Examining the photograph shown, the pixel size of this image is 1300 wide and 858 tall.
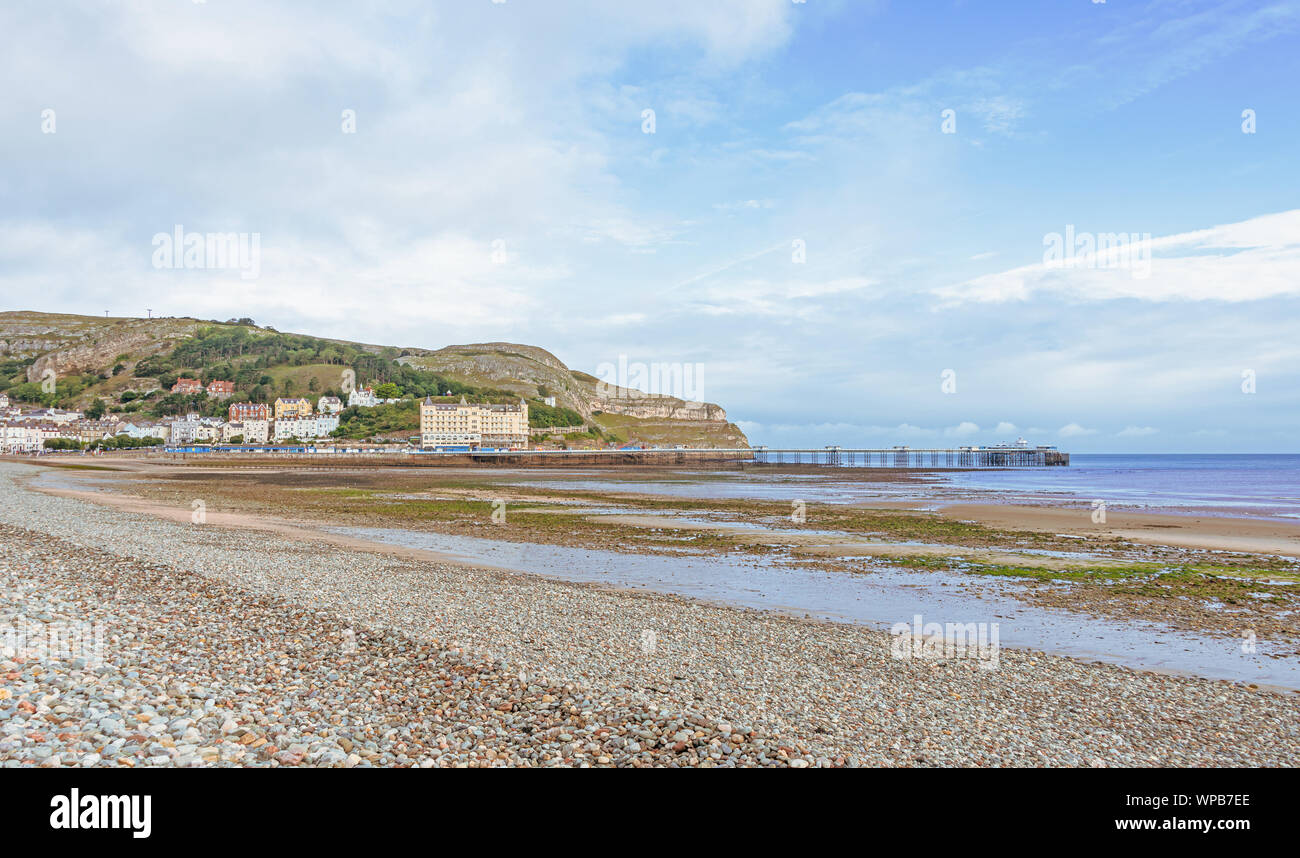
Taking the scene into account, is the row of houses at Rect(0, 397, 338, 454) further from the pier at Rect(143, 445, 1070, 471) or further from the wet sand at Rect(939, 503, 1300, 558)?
the wet sand at Rect(939, 503, 1300, 558)

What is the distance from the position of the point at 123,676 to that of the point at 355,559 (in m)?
11.3

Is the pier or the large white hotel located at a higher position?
the large white hotel

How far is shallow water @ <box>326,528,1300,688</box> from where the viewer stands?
10.9m

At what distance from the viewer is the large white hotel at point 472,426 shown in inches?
6156

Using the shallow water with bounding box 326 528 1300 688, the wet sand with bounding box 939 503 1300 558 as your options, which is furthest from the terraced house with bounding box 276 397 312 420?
the wet sand with bounding box 939 503 1300 558

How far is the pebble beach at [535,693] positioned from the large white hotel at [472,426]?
147m

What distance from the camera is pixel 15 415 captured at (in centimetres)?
16825

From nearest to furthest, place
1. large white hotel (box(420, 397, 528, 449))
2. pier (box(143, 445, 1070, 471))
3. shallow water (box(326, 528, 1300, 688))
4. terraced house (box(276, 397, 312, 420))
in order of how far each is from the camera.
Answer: shallow water (box(326, 528, 1300, 688)) < pier (box(143, 445, 1070, 471)) < large white hotel (box(420, 397, 528, 449)) < terraced house (box(276, 397, 312, 420))

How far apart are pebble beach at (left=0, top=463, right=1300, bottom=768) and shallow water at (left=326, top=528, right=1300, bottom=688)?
121 centimetres

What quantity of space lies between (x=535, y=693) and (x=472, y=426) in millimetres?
161319

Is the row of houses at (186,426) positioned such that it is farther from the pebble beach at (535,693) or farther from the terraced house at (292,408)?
the pebble beach at (535,693)

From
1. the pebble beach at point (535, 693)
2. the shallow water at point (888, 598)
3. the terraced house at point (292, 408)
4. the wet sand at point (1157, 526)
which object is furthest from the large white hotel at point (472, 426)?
the pebble beach at point (535, 693)
